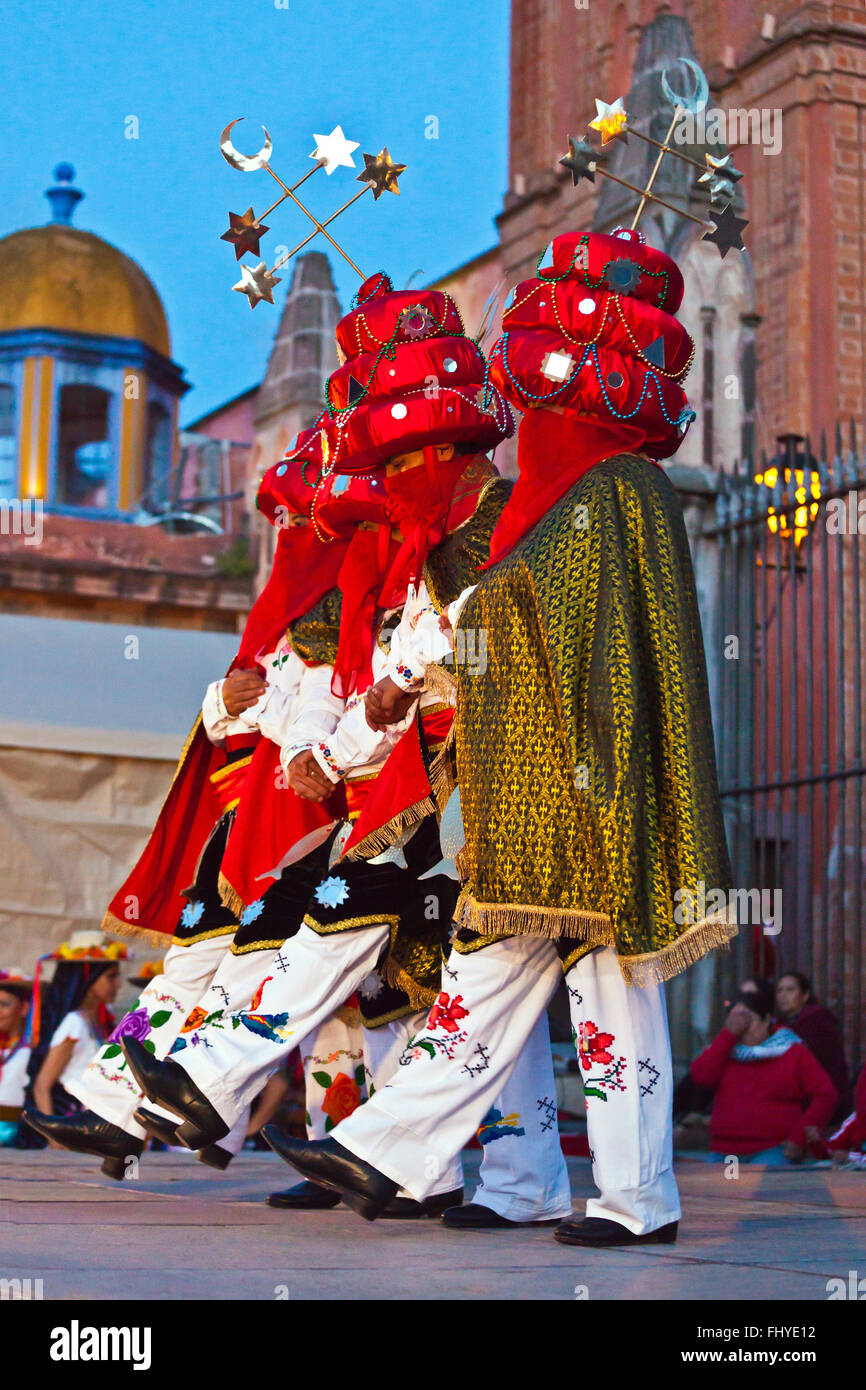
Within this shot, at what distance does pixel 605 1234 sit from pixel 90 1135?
4.63 feet

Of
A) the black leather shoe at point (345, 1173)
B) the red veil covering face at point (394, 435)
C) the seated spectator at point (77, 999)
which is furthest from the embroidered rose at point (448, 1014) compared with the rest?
the seated spectator at point (77, 999)

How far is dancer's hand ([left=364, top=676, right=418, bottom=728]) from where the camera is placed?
368 centimetres

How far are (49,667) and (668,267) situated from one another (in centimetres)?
514

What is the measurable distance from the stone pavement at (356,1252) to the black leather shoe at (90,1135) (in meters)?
0.09

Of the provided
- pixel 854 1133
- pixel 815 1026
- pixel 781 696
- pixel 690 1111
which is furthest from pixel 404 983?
pixel 781 696

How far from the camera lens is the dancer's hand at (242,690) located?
4348 millimetres

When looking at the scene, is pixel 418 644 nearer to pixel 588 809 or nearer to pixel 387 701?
pixel 387 701

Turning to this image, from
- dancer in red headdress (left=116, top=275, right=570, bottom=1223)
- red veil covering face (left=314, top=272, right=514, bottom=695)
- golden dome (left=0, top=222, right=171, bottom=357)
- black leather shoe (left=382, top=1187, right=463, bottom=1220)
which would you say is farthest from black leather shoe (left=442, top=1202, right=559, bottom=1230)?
golden dome (left=0, top=222, right=171, bottom=357)

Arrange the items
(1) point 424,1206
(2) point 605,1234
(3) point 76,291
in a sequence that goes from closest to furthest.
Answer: (2) point 605,1234 → (1) point 424,1206 → (3) point 76,291

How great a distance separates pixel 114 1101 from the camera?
4.01m

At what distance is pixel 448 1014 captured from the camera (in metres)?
3.27

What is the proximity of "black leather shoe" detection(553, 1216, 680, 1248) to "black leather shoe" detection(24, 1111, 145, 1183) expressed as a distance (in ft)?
4.16

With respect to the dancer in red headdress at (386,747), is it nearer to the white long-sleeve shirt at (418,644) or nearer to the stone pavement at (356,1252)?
the white long-sleeve shirt at (418,644)
